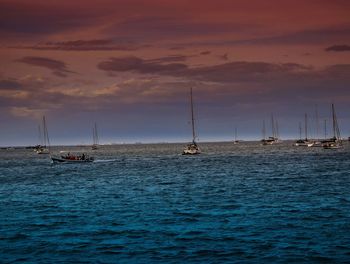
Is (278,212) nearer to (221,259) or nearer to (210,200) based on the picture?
(210,200)

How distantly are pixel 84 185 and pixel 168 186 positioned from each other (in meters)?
13.5

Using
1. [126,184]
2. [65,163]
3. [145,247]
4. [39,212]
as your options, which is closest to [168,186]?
[126,184]

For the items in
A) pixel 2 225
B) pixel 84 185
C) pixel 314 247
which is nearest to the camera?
pixel 314 247

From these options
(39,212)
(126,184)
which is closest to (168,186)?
(126,184)

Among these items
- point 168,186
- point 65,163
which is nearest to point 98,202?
point 168,186

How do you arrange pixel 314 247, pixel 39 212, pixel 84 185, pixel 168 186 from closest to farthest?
pixel 314 247
pixel 39 212
pixel 168 186
pixel 84 185

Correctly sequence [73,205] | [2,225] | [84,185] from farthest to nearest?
[84,185]
[73,205]
[2,225]

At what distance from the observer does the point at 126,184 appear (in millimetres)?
76562

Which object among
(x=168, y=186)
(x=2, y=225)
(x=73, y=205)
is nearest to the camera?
(x=2, y=225)

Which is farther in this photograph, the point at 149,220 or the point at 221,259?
the point at 149,220

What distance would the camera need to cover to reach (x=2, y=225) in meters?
40.9

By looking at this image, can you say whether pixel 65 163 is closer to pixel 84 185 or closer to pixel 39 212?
pixel 84 185

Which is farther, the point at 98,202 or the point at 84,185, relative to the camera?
the point at 84,185

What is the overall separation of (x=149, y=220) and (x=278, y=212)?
11509 millimetres
